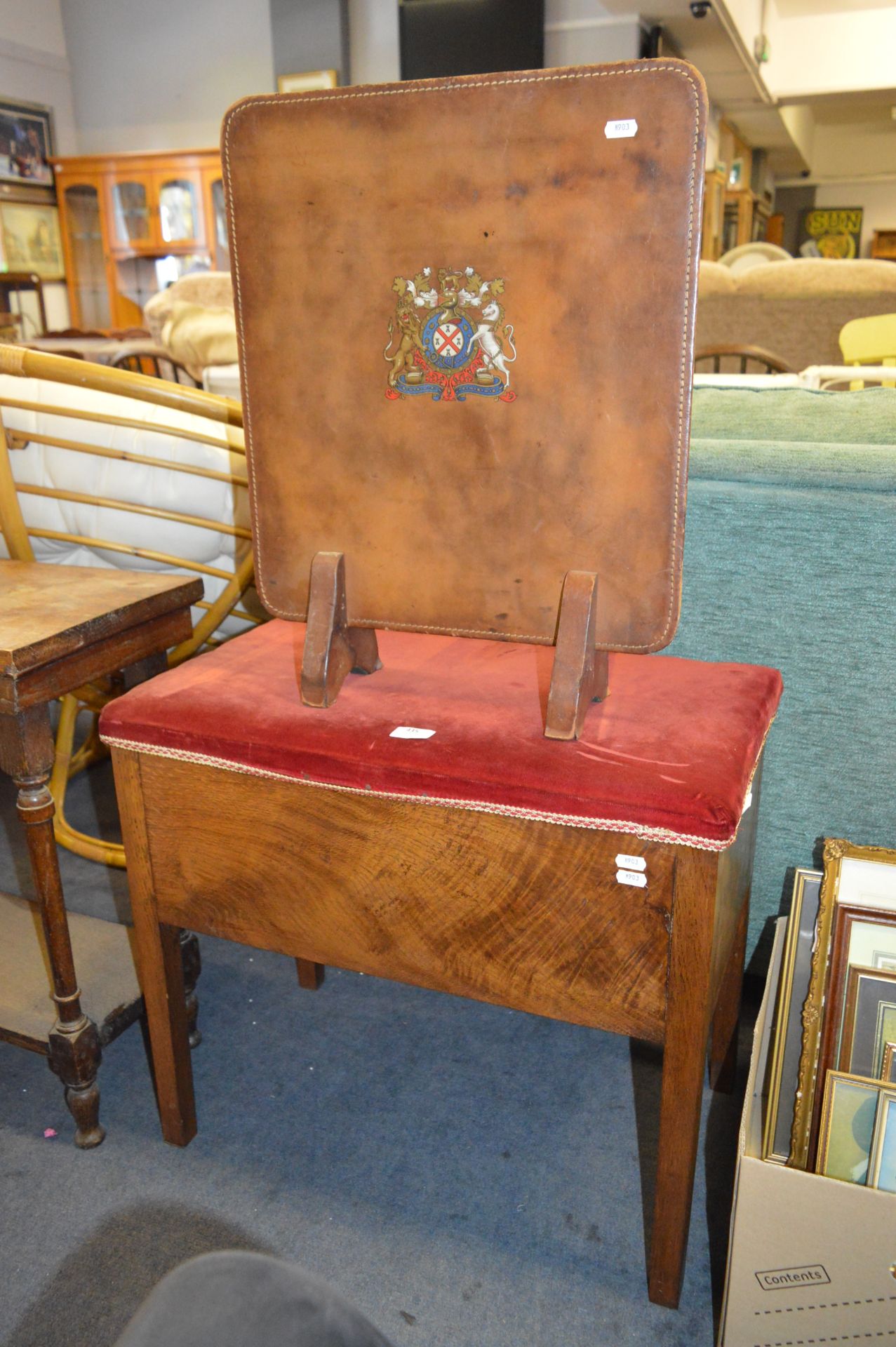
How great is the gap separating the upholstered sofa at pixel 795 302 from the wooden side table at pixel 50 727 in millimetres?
3029

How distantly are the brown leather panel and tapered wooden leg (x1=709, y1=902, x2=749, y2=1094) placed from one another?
46cm

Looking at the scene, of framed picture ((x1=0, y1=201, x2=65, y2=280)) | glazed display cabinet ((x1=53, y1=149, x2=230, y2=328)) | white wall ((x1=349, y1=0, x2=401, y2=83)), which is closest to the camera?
white wall ((x1=349, y1=0, x2=401, y2=83))

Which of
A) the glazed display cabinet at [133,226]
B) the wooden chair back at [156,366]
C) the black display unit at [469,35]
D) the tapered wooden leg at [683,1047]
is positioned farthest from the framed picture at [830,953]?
the glazed display cabinet at [133,226]

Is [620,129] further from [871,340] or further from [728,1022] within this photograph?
[871,340]

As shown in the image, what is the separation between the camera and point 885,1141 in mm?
865

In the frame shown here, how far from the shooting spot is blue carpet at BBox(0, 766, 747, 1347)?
101 centimetres

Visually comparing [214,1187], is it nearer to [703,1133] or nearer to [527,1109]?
[527,1109]

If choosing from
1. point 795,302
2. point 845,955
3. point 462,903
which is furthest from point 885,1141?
point 795,302

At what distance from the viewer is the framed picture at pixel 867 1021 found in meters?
0.94

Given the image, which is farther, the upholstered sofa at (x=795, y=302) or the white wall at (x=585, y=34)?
the white wall at (x=585, y=34)

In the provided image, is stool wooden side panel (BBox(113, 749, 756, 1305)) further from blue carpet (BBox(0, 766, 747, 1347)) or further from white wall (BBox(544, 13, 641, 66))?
white wall (BBox(544, 13, 641, 66))

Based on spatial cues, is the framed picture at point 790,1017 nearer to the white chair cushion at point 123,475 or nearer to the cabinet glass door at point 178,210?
the white chair cushion at point 123,475

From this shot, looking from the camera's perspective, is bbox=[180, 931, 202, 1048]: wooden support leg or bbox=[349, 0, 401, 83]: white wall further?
bbox=[349, 0, 401, 83]: white wall

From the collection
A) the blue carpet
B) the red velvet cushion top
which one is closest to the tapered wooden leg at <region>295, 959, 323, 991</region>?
the blue carpet
